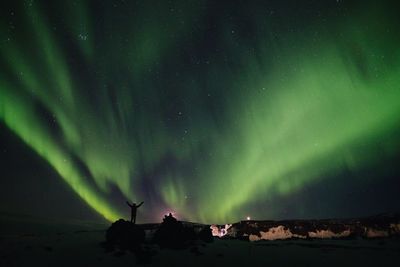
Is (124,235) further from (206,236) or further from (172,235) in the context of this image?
(206,236)

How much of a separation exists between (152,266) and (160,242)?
116 inches

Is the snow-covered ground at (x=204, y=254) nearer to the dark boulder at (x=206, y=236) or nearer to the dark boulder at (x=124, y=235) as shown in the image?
the dark boulder at (x=206, y=236)

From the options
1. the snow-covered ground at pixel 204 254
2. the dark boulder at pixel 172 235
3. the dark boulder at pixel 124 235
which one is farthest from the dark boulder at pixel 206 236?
the dark boulder at pixel 124 235

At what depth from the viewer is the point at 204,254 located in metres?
13.6

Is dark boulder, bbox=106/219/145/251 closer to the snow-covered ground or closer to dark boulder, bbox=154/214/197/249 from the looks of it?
the snow-covered ground

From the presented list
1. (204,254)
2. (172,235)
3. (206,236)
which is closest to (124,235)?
(172,235)

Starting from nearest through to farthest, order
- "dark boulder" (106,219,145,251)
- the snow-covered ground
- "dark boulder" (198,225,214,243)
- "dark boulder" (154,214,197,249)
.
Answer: the snow-covered ground
"dark boulder" (106,219,145,251)
"dark boulder" (154,214,197,249)
"dark boulder" (198,225,214,243)

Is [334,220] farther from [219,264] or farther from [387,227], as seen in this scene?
[219,264]

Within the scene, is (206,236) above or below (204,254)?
above

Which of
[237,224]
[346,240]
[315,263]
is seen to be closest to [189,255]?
[315,263]

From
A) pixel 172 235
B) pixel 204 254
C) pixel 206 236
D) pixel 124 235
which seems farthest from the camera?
pixel 206 236

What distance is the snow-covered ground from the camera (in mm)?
12180

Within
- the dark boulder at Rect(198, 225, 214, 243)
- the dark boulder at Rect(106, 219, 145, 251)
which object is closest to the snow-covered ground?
the dark boulder at Rect(198, 225, 214, 243)

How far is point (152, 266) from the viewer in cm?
→ 1189
